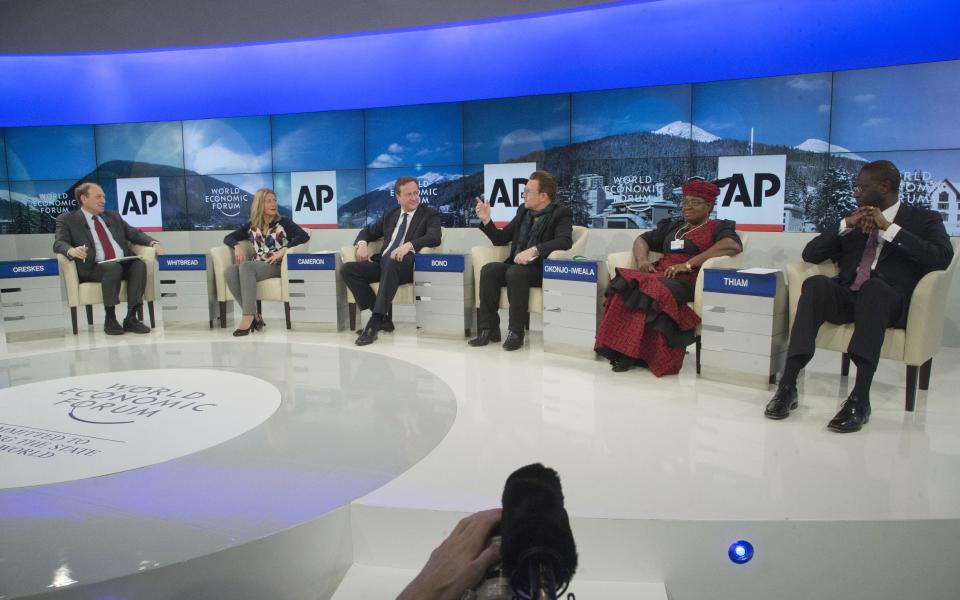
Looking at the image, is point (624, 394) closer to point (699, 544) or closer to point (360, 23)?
point (699, 544)

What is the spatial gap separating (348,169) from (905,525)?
6.24m

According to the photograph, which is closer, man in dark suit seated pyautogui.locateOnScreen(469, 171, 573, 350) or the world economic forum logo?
the world economic forum logo

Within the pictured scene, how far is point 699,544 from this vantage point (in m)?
2.02

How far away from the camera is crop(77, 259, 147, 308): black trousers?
5.26 m

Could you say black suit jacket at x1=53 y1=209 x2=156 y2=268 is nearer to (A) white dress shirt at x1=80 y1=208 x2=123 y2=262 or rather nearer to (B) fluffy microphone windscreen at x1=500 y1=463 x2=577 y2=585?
(A) white dress shirt at x1=80 y1=208 x2=123 y2=262

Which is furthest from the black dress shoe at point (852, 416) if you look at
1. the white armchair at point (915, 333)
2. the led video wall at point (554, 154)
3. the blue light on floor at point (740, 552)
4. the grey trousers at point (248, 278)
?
the grey trousers at point (248, 278)

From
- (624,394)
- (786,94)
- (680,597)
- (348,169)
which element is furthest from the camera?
(348,169)

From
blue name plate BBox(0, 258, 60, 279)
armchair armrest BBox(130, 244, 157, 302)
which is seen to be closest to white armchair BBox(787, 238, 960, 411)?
armchair armrest BBox(130, 244, 157, 302)

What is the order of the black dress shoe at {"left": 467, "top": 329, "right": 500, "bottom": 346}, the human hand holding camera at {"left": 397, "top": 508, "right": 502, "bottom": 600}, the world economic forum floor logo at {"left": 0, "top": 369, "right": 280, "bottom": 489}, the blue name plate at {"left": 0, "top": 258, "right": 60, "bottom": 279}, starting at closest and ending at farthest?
1. the human hand holding camera at {"left": 397, "top": 508, "right": 502, "bottom": 600}
2. the world economic forum floor logo at {"left": 0, "top": 369, "right": 280, "bottom": 489}
3. the black dress shoe at {"left": 467, "top": 329, "right": 500, "bottom": 346}
4. the blue name plate at {"left": 0, "top": 258, "right": 60, "bottom": 279}

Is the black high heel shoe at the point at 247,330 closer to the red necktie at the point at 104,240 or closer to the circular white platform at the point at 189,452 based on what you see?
the circular white platform at the point at 189,452

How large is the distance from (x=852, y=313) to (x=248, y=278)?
4168mm

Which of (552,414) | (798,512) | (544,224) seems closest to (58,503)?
(552,414)

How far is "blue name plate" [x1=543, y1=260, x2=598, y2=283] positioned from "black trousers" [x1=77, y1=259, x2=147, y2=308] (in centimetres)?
339

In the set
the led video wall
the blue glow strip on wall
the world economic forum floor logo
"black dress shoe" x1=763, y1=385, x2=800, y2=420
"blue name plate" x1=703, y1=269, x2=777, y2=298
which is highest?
the blue glow strip on wall
